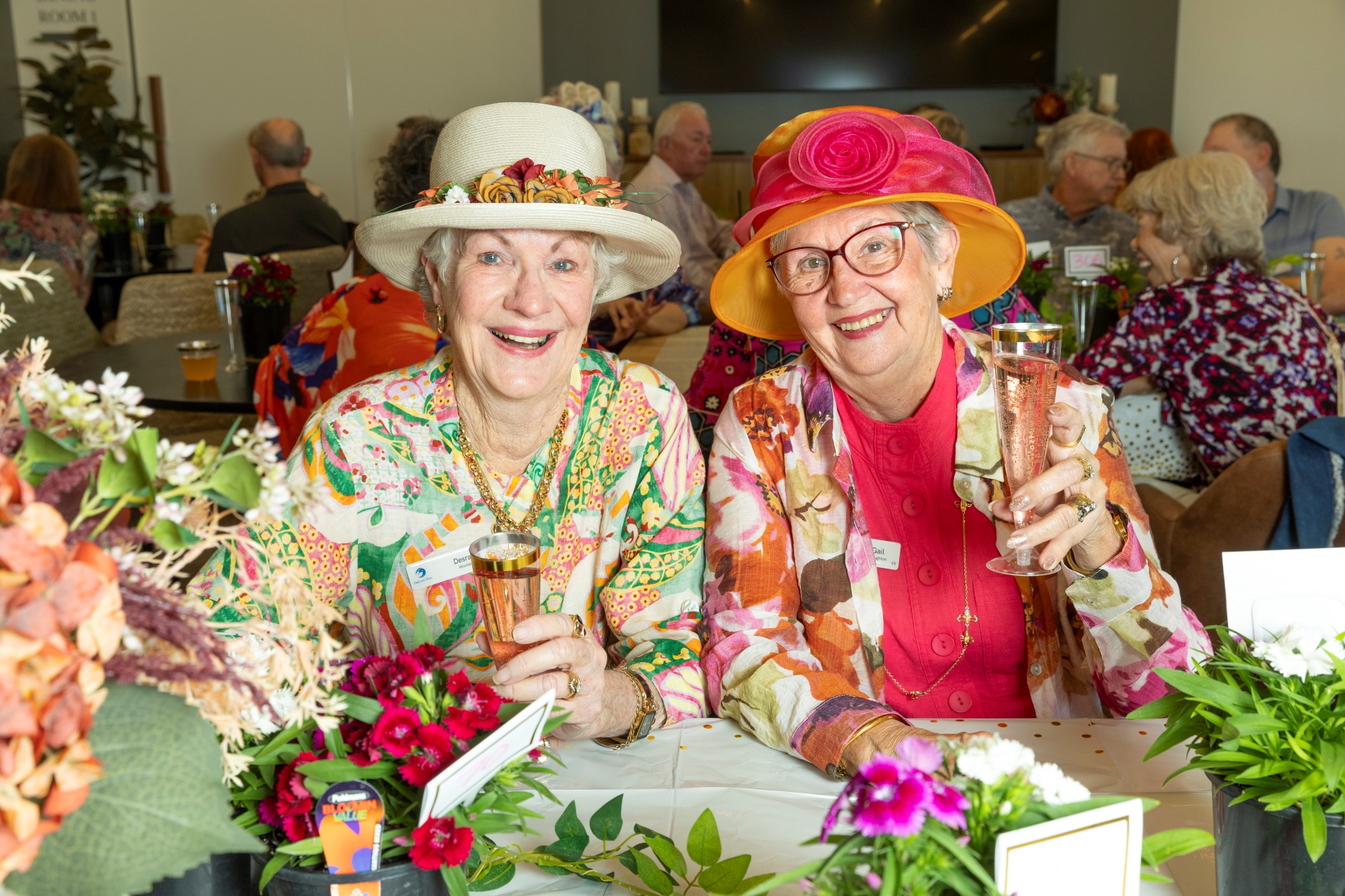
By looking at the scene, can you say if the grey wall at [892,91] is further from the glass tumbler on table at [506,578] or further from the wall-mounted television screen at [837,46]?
the glass tumbler on table at [506,578]

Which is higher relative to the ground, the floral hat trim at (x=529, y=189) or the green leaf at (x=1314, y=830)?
the floral hat trim at (x=529, y=189)

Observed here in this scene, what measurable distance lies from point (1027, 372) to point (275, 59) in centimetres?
858

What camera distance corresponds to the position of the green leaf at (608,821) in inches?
43.4

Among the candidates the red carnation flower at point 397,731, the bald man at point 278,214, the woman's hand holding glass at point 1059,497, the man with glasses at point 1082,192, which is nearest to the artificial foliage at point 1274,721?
the woman's hand holding glass at point 1059,497

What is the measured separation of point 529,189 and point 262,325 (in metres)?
2.34

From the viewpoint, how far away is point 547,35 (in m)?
8.73

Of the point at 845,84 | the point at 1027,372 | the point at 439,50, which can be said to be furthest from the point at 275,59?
the point at 1027,372

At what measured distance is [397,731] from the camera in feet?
2.86

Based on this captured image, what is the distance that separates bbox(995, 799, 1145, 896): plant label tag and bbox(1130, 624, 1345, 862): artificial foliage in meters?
0.16

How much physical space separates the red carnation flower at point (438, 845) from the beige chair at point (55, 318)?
13.6 ft

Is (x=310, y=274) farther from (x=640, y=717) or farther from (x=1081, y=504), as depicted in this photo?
(x=1081, y=504)

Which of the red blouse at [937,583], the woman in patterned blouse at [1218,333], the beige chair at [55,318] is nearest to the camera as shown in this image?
the red blouse at [937,583]

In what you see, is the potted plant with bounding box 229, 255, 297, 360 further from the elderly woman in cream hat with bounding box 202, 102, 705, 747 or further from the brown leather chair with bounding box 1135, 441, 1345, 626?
the brown leather chair with bounding box 1135, 441, 1345, 626

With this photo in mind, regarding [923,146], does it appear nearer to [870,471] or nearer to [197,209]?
[870,471]
